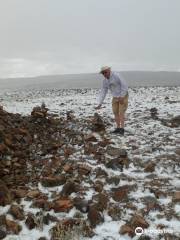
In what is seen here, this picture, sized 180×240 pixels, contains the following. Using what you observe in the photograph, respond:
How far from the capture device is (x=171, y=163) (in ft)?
38.8

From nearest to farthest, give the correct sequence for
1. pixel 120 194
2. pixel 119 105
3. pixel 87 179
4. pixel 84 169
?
pixel 120 194, pixel 87 179, pixel 84 169, pixel 119 105

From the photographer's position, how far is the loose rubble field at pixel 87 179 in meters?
8.90

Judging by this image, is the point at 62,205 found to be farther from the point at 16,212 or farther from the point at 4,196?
the point at 4,196

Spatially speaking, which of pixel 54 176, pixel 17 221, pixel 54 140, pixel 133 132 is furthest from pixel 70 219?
pixel 133 132

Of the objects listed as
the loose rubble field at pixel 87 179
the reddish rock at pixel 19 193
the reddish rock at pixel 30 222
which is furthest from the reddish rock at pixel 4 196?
the reddish rock at pixel 30 222

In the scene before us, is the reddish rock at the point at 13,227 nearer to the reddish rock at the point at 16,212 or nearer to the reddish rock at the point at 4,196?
the reddish rock at the point at 16,212

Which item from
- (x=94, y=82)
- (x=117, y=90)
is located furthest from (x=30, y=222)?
(x=94, y=82)

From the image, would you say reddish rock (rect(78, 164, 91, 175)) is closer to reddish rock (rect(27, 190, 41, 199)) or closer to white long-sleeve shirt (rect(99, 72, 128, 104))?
reddish rock (rect(27, 190, 41, 199))

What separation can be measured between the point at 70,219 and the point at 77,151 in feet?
13.6

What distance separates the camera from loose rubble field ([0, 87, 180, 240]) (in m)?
8.90

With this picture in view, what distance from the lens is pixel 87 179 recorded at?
435 inches

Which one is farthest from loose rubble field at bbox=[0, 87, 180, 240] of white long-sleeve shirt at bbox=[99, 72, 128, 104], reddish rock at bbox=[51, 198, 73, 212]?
white long-sleeve shirt at bbox=[99, 72, 128, 104]

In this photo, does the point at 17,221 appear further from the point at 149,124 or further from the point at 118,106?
the point at 149,124

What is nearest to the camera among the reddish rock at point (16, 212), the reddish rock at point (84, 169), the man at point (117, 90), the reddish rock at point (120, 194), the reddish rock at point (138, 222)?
the reddish rock at point (138, 222)
